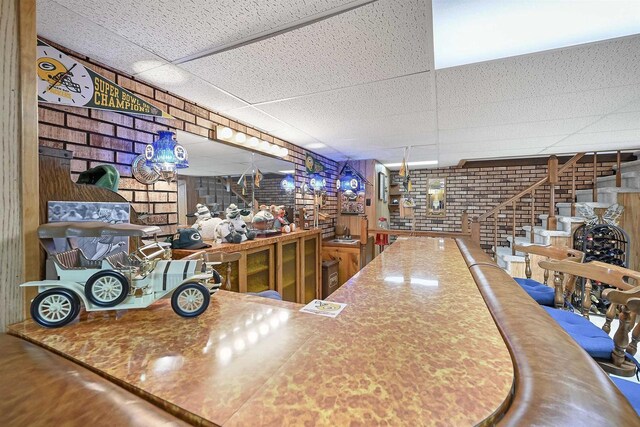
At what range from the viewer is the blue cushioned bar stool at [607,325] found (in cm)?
115

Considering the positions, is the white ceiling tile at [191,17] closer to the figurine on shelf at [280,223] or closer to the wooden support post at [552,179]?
the figurine on shelf at [280,223]

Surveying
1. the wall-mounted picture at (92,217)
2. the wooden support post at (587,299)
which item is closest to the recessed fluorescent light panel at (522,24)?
the wooden support post at (587,299)

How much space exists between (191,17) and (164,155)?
0.92 metres

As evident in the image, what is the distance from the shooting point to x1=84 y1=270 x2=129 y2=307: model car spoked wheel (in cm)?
75

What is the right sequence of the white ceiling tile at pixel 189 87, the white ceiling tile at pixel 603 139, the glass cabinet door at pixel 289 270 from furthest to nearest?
the white ceiling tile at pixel 603 139
the glass cabinet door at pixel 289 270
the white ceiling tile at pixel 189 87

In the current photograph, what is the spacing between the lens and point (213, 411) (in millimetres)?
406

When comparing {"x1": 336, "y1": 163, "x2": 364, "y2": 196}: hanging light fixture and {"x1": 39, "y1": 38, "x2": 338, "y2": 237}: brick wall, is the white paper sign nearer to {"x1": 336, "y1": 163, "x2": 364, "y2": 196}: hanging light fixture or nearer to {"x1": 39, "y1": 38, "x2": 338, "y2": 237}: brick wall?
{"x1": 39, "y1": 38, "x2": 338, "y2": 237}: brick wall

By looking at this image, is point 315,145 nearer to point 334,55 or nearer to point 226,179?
point 226,179

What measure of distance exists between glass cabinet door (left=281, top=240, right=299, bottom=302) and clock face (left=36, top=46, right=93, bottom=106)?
2.01m

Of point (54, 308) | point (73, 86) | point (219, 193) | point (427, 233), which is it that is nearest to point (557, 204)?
point (427, 233)

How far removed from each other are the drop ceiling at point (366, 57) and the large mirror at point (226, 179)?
0.39 m

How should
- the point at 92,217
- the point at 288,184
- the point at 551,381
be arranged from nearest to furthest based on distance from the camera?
the point at 551,381
the point at 92,217
the point at 288,184

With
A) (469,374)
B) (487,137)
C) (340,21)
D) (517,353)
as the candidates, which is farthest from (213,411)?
(487,137)

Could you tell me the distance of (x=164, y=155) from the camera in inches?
71.7
